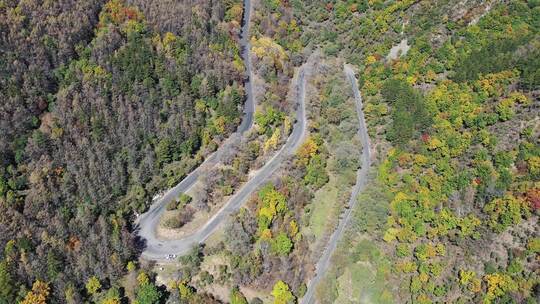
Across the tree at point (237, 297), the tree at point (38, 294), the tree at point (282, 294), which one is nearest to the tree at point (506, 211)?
the tree at point (282, 294)

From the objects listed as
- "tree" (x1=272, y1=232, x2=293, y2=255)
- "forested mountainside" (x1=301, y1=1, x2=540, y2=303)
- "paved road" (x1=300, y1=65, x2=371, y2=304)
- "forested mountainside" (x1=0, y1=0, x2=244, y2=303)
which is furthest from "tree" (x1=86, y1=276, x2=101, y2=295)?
"forested mountainside" (x1=301, y1=1, x2=540, y2=303)

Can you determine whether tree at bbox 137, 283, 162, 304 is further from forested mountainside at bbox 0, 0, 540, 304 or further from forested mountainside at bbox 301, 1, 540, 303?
forested mountainside at bbox 301, 1, 540, 303

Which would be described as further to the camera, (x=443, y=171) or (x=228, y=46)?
(x=228, y=46)

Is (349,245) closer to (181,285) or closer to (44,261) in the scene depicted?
(181,285)

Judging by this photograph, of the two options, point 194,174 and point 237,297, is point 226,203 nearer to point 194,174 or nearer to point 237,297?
point 194,174

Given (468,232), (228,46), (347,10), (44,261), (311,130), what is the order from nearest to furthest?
(44,261) → (468,232) → (311,130) → (228,46) → (347,10)

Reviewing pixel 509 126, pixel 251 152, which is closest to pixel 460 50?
pixel 509 126

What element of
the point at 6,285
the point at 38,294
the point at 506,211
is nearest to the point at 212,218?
the point at 38,294
